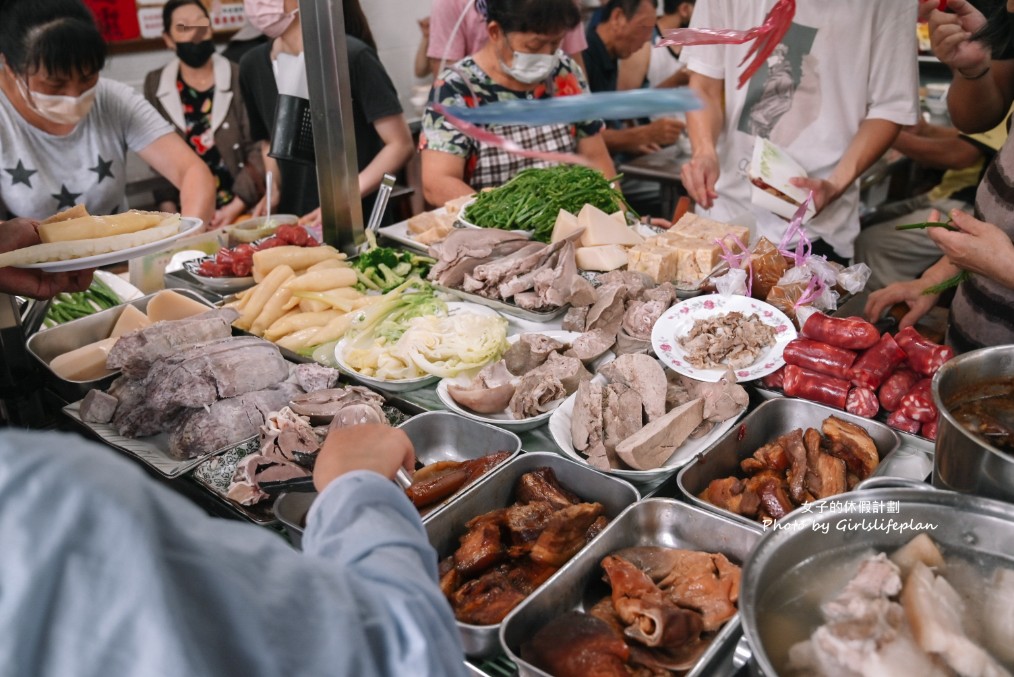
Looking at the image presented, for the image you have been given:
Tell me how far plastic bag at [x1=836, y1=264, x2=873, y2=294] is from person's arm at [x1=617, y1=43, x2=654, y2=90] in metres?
4.88

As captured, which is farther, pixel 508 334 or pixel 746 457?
pixel 508 334

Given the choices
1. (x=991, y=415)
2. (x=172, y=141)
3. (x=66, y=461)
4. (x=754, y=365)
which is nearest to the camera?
(x=66, y=461)

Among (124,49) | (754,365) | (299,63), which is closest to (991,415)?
(754,365)

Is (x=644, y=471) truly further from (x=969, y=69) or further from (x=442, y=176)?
(x=442, y=176)

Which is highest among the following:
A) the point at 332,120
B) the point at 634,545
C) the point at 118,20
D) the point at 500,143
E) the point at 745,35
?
the point at 118,20

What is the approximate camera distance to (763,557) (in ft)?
3.93

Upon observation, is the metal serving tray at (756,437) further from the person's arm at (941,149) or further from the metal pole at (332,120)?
the person's arm at (941,149)

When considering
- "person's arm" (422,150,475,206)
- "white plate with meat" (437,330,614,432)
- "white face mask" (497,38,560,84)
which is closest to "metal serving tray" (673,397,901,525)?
"white plate with meat" (437,330,614,432)

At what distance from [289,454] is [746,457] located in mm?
1206

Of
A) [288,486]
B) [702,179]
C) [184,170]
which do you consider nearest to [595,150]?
[702,179]

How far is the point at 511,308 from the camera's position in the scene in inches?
108

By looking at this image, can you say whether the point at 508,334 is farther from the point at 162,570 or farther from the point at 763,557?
the point at 162,570

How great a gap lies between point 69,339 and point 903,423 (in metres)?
2.70

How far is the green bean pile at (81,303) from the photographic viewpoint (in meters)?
2.98
